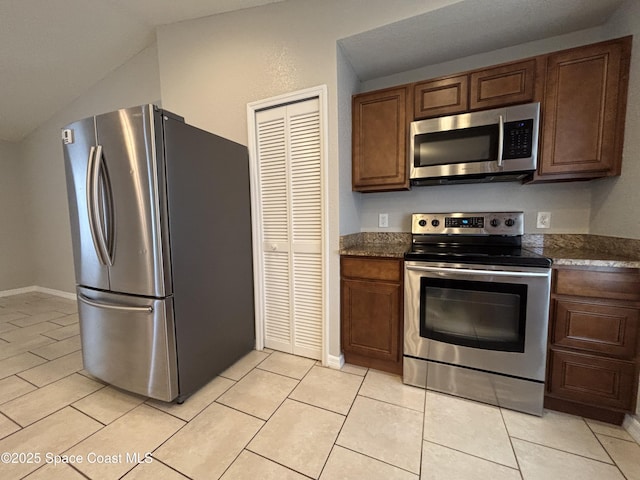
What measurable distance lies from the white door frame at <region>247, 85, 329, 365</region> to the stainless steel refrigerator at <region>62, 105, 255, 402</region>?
1.13ft

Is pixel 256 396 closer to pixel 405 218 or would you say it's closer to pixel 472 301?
pixel 472 301

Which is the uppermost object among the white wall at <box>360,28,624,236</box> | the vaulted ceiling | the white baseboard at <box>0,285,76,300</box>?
the vaulted ceiling

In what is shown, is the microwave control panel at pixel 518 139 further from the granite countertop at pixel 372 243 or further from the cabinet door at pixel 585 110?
the granite countertop at pixel 372 243

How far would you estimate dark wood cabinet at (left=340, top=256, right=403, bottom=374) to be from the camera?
1858 mm

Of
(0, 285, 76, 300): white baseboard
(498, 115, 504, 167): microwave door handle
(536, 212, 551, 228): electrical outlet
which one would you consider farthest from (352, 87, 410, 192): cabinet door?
(0, 285, 76, 300): white baseboard

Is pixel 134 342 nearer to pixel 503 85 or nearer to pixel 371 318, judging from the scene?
pixel 371 318

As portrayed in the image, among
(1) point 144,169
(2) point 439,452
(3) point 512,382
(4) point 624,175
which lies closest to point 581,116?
(4) point 624,175

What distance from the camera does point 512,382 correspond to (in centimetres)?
157

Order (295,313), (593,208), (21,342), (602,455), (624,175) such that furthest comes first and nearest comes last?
1. (21,342)
2. (295,313)
3. (593,208)
4. (624,175)
5. (602,455)

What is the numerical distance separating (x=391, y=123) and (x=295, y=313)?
1.75 metres

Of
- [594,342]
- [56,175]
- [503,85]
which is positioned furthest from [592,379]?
[56,175]

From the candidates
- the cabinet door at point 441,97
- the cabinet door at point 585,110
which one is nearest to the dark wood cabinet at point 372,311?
the cabinet door at point 441,97

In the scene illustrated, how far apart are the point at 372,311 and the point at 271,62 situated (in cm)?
214

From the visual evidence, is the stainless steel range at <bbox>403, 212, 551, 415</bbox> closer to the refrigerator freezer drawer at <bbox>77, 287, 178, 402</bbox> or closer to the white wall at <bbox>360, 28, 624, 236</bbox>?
the white wall at <bbox>360, 28, 624, 236</bbox>
